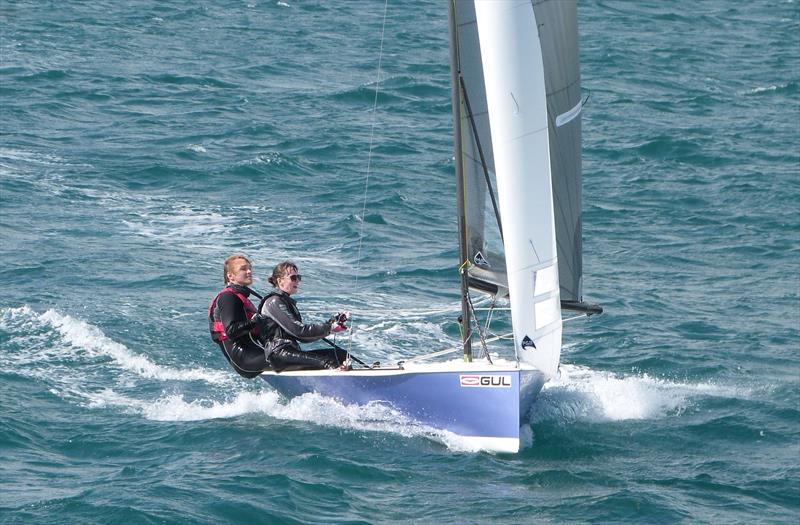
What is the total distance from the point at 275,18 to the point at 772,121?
13.1 metres

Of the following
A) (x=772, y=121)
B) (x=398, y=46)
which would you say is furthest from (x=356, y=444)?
(x=398, y=46)

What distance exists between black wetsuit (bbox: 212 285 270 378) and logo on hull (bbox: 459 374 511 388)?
78.0 inches

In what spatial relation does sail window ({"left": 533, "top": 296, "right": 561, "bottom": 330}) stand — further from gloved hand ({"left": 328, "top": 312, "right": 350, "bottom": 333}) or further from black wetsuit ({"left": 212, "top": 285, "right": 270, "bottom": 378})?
black wetsuit ({"left": 212, "top": 285, "right": 270, "bottom": 378})

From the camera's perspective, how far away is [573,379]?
1389 centimetres

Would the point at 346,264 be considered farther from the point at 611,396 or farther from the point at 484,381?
the point at 484,381

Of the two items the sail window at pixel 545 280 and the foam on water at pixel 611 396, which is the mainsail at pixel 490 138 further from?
the foam on water at pixel 611 396

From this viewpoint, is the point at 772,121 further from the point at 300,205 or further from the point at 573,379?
the point at 573,379

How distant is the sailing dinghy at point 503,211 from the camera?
11406mm

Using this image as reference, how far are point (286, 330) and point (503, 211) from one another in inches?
88.8

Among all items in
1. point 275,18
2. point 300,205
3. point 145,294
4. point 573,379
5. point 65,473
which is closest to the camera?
point 65,473

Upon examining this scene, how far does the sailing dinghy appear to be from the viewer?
11.4m

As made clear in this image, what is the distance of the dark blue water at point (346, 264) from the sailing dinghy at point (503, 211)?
1.05 feet

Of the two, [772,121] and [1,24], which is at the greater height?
[1,24]

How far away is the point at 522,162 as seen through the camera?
1151cm
